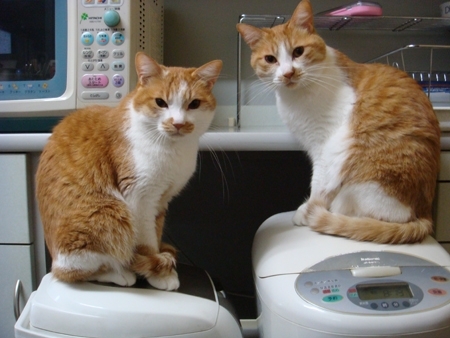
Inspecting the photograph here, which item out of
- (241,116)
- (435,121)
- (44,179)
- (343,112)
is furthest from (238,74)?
(44,179)

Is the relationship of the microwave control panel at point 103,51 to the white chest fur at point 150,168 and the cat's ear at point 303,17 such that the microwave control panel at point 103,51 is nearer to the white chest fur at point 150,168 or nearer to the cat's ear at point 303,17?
the white chest fur at point 150,168

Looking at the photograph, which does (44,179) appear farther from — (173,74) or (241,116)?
(241,116)

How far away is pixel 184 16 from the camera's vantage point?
57.7 inches

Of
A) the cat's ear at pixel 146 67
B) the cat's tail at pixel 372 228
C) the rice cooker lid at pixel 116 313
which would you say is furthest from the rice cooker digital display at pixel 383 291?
the cat's ear at pixel 146 67

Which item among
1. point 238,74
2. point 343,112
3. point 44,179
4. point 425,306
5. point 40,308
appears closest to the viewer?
point 425,306

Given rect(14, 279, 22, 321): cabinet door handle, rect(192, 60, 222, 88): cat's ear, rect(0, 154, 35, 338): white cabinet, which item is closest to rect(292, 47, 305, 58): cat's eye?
rect(192, 60, 222, 88): cat's ear

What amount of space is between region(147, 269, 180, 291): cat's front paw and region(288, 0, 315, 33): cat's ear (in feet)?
2.34

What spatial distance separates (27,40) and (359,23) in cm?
108

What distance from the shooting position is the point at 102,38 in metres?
1.04

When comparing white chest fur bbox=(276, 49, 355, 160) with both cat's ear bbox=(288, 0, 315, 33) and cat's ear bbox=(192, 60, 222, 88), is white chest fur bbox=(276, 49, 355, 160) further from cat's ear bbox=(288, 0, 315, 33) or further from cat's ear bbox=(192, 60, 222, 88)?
cat's ear bbox=(192, 60, 222, 88)

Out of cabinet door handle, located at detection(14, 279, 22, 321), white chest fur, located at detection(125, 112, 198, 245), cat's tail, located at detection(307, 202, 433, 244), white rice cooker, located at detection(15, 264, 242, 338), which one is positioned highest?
white chest fur, located at detection(125, 112, 198, 245)

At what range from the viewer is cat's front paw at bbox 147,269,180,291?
2.58 ft

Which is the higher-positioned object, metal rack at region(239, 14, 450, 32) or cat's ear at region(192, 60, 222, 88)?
metal rack at region(239, 14, 450, 32)

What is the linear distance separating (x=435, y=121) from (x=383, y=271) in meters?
0.42
